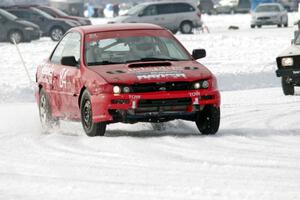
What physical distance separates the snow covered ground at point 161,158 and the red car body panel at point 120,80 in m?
0.37

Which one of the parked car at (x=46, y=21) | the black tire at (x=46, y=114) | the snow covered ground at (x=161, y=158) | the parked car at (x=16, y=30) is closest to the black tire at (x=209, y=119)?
the snow covered ground at (x=161, y=158)

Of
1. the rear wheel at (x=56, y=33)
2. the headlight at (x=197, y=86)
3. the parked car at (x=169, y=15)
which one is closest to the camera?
the headlight at (x=197, y=86)

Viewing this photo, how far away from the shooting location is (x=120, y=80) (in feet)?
37.6

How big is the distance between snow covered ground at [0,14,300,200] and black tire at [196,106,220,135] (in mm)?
148

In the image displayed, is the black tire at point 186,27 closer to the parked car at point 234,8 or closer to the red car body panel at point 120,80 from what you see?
the red car body panel at point 120,80

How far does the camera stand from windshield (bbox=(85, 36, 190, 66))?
1234 centimetres

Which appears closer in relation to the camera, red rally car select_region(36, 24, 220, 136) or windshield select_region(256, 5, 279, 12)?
red rally car select_region(36, 24, 220, 136)

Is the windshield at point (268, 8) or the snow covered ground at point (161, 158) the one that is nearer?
the snow covered ground at point (161, 158)

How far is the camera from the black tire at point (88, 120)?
1171 cm

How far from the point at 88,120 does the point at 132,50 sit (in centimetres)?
113

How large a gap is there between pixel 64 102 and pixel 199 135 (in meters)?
1.90

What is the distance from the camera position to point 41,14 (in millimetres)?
45719

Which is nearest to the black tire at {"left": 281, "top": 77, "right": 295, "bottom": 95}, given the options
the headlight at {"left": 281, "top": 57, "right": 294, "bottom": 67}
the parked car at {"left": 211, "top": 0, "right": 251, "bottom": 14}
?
the headlight at {"left": 281, "top": 57, "right": 294, "bottom": 67}

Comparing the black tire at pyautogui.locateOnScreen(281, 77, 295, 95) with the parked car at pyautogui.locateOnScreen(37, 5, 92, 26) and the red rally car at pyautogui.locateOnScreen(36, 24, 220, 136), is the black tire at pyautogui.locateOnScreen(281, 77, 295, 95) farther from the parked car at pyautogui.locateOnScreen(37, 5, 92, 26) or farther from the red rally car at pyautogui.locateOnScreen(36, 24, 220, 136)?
the parked car at pyautogui.locateOnScreen(37, 5, 92, 26)
